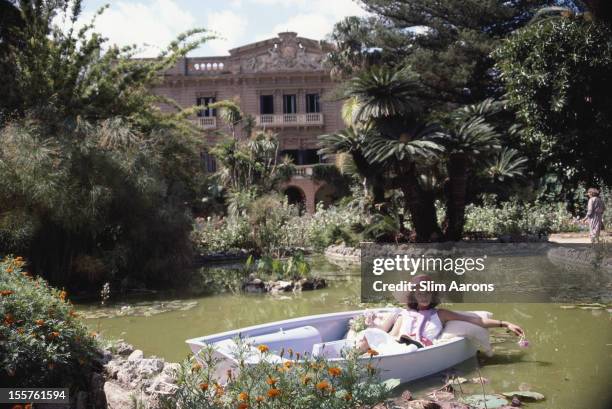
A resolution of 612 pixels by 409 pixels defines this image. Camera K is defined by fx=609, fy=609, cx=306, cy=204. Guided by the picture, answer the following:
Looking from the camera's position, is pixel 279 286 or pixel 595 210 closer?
pixel 279 286

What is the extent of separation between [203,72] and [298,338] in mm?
31880

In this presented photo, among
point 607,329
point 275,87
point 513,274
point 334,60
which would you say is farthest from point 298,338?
point 275,87

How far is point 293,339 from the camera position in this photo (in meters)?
6.52

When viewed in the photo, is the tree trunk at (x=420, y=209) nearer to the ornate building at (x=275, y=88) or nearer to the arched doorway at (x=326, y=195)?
the arched doorway at (x=326, y=195)

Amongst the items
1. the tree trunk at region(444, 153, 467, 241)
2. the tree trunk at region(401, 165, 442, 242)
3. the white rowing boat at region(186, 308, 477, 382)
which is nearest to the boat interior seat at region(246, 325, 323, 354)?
the white rowing boat at region(186, 308, 477, 382)

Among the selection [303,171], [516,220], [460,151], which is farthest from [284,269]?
[303,171]

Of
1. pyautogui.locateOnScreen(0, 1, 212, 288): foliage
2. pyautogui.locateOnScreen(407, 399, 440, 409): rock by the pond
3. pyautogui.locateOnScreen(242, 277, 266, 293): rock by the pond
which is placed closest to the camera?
pyautogui.locateOnScreen(407, 399, 440, 409): rock by the pond

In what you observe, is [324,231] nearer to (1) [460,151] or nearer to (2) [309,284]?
(1) [460,151]

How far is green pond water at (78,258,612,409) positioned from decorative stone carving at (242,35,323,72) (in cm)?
2480

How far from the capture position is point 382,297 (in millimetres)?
10922

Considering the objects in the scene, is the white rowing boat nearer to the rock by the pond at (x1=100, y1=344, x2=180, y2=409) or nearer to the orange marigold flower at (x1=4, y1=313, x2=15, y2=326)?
the rock by the pond at (x1=100, y1=344, x2=180, y2=409)

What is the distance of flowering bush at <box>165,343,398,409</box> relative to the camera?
11.4ft

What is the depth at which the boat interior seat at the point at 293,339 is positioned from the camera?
20.6 feet

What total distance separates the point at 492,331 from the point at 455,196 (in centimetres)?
922
